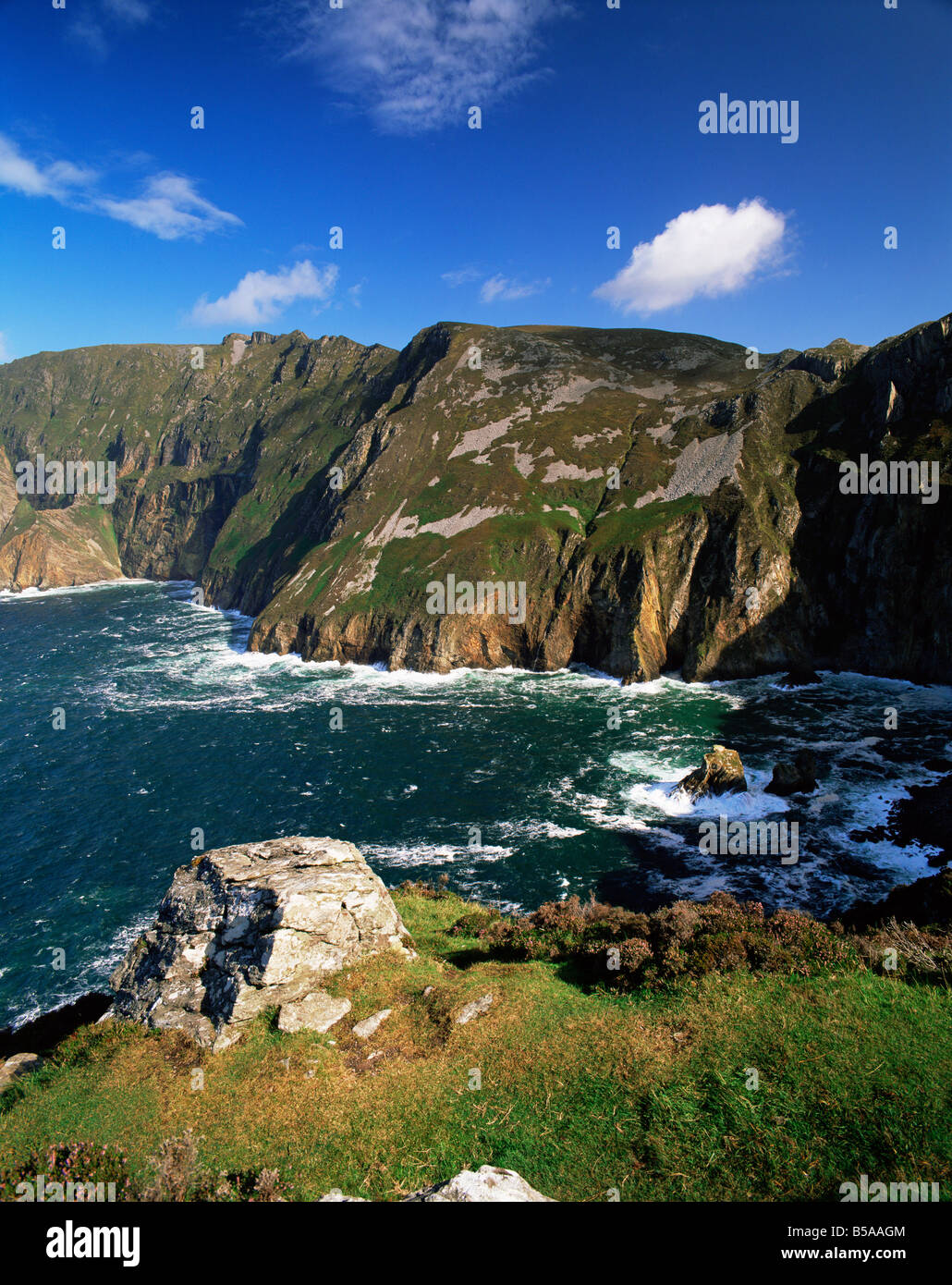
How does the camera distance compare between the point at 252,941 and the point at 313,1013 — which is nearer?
the point at 313,1013

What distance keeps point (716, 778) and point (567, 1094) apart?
39370 mm

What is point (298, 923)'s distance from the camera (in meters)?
20.8

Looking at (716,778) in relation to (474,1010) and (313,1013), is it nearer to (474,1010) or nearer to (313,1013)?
(474,1010)

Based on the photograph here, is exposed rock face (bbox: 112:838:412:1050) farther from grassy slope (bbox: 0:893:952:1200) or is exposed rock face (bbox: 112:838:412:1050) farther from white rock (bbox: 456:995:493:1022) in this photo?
white rock (bbox: 456:995:493:1022)

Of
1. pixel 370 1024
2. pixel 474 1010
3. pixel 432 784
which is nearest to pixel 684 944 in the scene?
pixel 474 1010

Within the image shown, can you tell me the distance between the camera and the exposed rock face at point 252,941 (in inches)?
761

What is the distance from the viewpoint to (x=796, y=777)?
162 feet

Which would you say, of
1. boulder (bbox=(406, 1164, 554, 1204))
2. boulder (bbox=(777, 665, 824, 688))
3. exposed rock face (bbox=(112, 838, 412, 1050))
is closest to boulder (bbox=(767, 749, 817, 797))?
boulder (bbox=(777, 665, 824, 688))

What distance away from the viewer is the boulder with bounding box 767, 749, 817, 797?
49.4 meters

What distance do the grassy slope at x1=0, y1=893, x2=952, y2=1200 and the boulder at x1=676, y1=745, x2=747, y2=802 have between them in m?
33.6

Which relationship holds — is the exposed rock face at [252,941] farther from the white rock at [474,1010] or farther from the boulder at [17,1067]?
the white rock at [474,1010]

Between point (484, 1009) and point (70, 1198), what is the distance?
1039 cm
